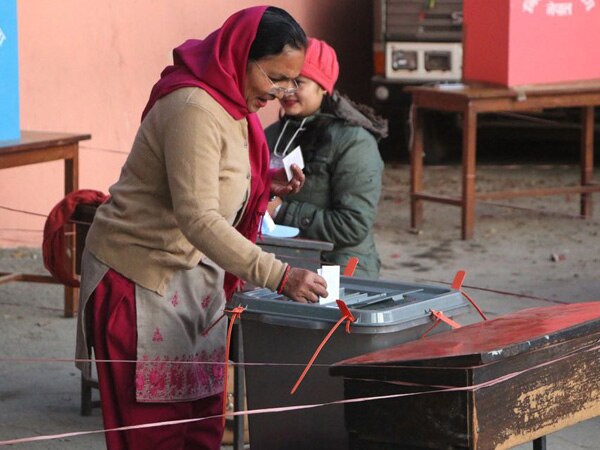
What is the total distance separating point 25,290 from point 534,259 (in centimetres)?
325

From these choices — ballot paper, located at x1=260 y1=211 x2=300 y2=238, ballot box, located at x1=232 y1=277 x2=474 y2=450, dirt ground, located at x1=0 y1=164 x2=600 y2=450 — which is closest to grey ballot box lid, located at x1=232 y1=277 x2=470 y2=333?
ballot box, located at x1=232 y1=277 x2=474 y2=450

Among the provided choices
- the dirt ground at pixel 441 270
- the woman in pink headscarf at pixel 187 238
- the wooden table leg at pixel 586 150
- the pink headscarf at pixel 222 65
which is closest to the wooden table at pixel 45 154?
the dirt ground at pixel 441 270

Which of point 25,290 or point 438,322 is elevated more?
point 438,322

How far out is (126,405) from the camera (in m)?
3.59

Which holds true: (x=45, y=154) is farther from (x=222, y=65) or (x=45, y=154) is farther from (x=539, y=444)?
(x=539, y=444)

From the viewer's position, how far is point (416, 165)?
9.23 m

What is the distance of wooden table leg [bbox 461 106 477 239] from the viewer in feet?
28.2

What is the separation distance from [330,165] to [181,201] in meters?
1.81

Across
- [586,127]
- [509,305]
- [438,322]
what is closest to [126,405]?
[438,322]

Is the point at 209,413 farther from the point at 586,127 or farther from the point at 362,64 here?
the point at 362,64

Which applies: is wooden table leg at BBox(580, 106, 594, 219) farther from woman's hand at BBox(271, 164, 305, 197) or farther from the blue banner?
woman's hand at BBox(271, 164, 305, 197)

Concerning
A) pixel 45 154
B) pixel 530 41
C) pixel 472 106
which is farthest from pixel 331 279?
pixel 530 41

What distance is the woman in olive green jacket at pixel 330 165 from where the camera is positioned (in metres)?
4.97

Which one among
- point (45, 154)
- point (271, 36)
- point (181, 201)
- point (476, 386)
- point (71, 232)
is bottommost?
point (71, 232)
